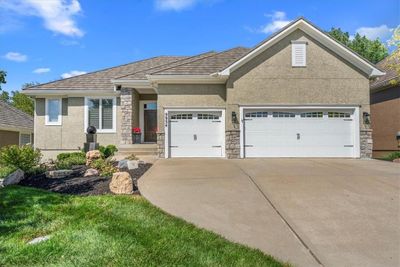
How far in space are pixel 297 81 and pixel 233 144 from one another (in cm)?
405

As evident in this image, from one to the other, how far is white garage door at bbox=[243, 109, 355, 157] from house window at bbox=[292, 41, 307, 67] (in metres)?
2.15

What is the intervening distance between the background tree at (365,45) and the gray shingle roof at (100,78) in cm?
2674

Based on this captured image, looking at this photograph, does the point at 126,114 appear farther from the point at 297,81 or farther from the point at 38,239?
the point at 38,239

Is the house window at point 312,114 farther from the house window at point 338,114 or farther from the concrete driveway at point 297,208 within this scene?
the concrete driveway at point 297,208

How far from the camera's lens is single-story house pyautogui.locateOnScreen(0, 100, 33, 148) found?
20.4 meters

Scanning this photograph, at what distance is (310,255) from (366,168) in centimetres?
750

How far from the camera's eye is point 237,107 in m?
13.3

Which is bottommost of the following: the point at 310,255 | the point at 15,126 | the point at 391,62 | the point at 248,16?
the point at 310,255

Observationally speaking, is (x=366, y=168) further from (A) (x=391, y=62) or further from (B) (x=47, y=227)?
(B) (x=47, y=227)

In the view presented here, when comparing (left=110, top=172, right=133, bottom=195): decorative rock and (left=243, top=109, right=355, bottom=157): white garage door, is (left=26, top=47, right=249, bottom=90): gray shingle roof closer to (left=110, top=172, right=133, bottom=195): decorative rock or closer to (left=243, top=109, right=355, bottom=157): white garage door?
(left=243, top=109, right=355, bottom=157): white garage door

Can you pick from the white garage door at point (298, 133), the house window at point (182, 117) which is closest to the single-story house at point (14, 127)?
the house window at point (182, 117)

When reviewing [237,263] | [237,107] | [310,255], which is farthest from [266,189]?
[237,107]

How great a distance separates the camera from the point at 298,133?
13508mm

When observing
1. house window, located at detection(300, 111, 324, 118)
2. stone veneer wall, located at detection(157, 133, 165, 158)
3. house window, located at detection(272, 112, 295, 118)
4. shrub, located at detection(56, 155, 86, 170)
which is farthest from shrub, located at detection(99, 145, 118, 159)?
house window, located at detection(300, 111, 324, 118)
